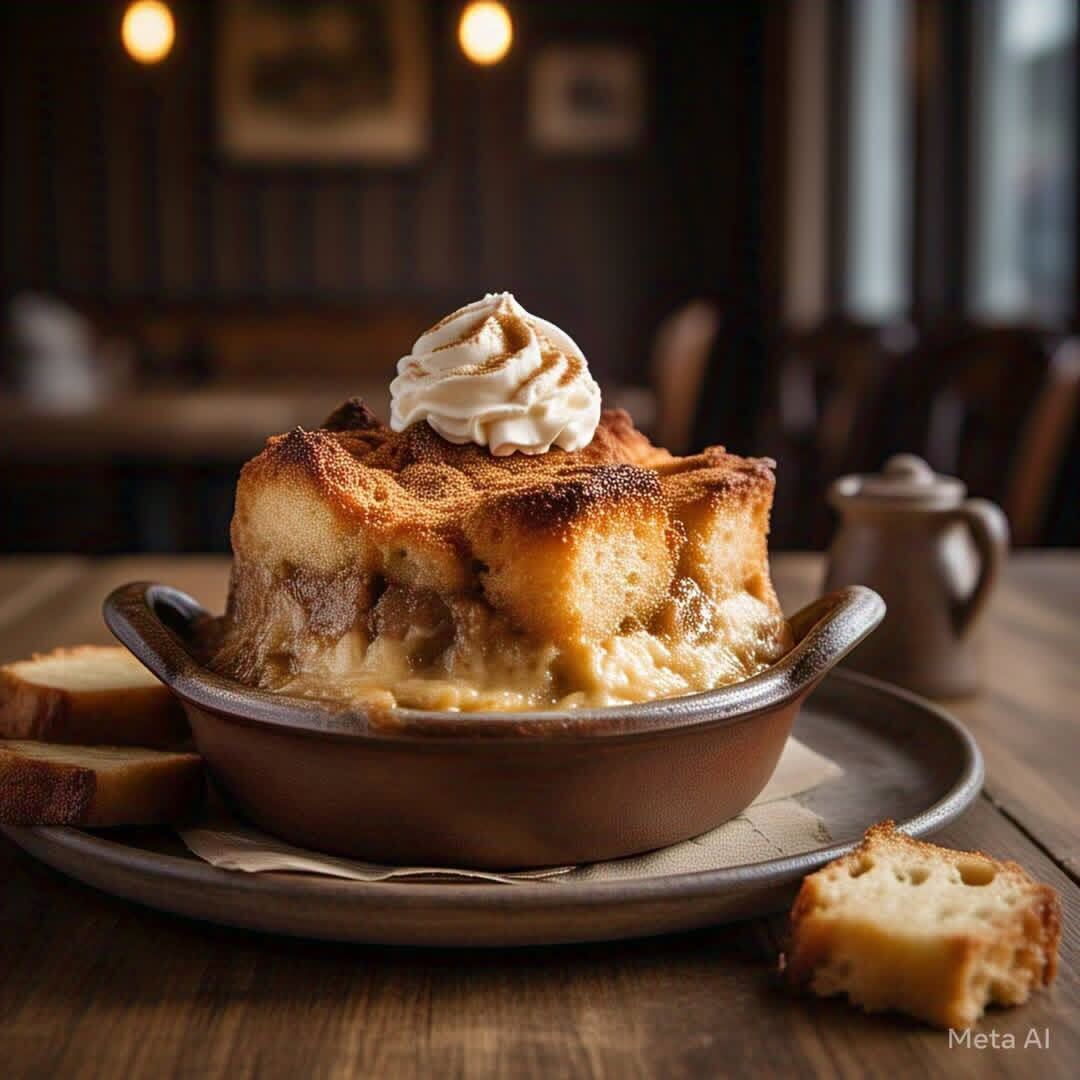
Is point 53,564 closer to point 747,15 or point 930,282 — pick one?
point 930,282

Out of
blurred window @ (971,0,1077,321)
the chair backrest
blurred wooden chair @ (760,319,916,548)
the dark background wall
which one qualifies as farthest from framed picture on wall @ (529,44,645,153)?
the chair backrest

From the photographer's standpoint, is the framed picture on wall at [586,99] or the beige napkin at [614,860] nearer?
the beige napkin at [614,860]

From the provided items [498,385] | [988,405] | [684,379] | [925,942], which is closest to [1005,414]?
[988,405]

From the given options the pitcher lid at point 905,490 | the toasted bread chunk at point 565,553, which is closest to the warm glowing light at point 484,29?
the pitcher lid at point 905,490

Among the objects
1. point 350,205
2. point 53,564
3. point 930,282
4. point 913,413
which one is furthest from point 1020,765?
point 350,205

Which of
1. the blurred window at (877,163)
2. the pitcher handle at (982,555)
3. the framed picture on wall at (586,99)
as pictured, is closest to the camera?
the pitcher handle at (982,555)

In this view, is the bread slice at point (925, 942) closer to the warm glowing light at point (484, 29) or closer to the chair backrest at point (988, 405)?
the warm glowing light at point (484, 29)
